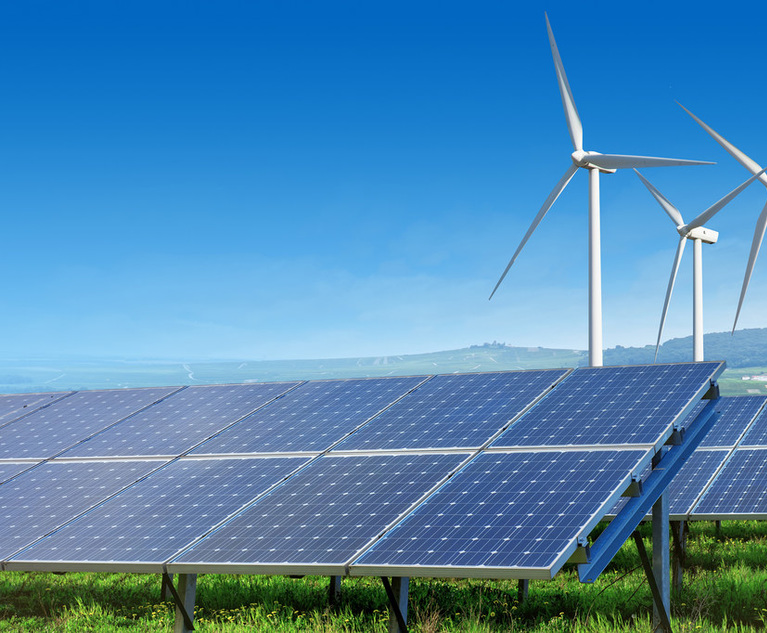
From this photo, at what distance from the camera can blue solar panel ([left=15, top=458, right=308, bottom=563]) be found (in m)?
12.3

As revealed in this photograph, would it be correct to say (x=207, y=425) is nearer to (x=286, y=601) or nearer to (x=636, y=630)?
(x=286, y=601)

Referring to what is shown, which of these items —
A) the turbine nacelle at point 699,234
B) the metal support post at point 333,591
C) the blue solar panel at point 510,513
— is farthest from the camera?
the turbine nacelle at point 699,234

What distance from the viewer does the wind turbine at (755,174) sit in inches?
1382

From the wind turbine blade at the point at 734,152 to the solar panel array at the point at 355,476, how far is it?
27.1m

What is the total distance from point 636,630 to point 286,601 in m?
7.35

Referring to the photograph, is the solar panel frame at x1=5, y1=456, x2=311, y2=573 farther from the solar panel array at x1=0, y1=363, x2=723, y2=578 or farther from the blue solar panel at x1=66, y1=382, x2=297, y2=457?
the blue solar panel at x1=66, y1=382, x2=297, y2=457

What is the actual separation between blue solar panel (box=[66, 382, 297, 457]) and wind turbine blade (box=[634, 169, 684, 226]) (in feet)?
86.6

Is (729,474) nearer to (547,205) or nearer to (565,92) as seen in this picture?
(547,205)

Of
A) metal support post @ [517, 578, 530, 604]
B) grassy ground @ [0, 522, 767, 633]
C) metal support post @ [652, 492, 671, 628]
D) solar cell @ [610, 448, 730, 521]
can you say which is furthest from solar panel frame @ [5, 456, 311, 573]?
solar cell @ [610, 448, 730, 521]

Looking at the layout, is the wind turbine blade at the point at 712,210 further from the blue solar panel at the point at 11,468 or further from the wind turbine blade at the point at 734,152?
the blue solar panel at the point at 11,468

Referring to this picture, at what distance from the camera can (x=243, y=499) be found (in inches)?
519

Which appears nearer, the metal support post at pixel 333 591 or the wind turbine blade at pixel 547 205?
the metal support post at pixel 333 591

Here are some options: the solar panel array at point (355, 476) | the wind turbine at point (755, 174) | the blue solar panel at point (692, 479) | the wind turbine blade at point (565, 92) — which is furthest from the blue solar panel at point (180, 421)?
the wind turbine at point (755, 174)

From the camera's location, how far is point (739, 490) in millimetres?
21469
